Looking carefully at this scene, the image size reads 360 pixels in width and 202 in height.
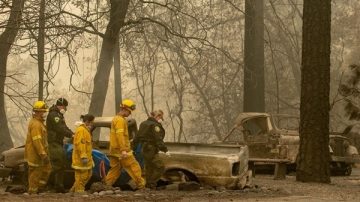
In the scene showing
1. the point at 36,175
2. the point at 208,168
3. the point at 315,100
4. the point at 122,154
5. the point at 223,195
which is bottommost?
the point at 223,195

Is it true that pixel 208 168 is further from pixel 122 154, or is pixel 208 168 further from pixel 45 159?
pixel 45 159

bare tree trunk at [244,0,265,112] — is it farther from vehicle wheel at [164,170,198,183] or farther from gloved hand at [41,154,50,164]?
gloved hand at [41,154,50,164]

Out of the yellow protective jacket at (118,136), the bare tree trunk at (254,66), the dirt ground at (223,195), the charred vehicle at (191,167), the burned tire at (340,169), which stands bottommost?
the dirt ground at (223,195)

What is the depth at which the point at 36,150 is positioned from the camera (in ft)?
39.4

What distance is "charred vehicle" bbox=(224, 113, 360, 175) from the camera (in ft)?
59.0

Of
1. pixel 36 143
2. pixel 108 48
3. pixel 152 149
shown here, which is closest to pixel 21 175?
pixel 36 143

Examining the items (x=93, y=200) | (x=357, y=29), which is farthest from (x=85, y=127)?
(x=357, y=29)

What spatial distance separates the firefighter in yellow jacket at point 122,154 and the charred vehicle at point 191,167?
1.93ft

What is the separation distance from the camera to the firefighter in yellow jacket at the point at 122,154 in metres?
12.1

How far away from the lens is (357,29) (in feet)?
132

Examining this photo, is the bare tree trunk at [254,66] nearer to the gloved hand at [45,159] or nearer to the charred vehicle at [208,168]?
the charred vehicle at [208,168]


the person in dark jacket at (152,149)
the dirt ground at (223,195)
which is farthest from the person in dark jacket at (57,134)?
the person in dark jacket at (152,149)

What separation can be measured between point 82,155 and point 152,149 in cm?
137

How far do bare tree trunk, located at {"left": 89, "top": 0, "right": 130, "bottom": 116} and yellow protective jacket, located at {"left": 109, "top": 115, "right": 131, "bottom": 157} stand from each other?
30.1 feet
